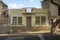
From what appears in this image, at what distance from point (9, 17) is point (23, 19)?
2.87 m

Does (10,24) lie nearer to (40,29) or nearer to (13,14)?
(13,14)

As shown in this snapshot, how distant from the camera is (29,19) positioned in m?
42.2

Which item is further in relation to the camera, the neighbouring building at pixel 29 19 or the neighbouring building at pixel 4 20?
the neighbouring building at pixel 29 19

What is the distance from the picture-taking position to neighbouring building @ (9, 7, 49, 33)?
41625 mm

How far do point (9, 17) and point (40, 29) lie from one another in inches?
266

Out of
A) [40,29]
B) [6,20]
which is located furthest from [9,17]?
[40,29]

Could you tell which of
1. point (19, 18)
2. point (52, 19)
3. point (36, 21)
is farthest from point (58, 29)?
point (19, 18)

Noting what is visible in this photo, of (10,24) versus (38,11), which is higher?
(38,11)

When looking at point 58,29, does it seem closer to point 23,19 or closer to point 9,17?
point 23,19

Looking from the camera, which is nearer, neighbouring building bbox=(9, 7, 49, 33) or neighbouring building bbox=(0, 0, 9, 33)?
neighbouring building bbox=(0, 0, 9, 33)

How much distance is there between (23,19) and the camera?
4184 cm

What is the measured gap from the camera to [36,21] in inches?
1662

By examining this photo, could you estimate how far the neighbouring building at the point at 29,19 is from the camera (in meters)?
41.6

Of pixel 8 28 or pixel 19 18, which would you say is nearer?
pixel 8 28
